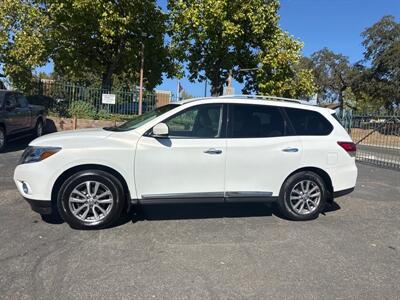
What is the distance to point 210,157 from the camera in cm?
570

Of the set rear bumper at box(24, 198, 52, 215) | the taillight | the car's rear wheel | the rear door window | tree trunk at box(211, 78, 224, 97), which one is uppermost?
tree trunk at box(211, 78, 224, 97)

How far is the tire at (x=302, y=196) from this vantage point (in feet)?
20.2

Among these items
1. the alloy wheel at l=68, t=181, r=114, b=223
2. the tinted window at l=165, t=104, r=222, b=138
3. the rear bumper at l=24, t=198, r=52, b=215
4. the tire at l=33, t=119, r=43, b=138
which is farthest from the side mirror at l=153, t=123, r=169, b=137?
the tire at l=33, t=119, r=43, b=138

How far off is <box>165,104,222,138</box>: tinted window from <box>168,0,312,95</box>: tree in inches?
707

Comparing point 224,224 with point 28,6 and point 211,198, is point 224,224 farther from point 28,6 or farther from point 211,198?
point 28,6

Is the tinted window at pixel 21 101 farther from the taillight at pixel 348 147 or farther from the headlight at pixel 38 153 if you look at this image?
the taillight at pixel 348 147

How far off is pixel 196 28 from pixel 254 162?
1911cm

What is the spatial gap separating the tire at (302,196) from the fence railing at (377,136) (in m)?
8.39

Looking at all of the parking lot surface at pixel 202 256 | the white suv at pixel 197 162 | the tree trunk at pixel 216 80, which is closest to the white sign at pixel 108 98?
the tree trunk at pixel 216 80

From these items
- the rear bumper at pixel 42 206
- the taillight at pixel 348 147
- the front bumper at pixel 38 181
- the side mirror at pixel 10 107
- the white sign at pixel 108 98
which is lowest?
the rear bumper at pixel 42 206

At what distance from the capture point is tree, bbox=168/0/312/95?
23125 millimetres

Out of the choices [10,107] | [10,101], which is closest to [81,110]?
[10,101]

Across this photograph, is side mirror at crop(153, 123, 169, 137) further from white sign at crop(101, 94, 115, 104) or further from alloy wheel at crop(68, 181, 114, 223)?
white sign at crop(101, 94, 115, 104)

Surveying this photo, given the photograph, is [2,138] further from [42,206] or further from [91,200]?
[91,200]
